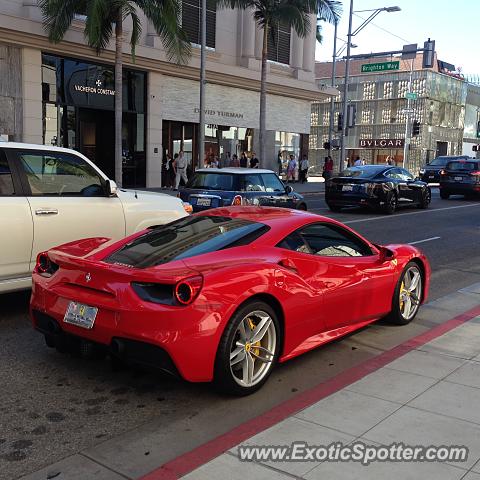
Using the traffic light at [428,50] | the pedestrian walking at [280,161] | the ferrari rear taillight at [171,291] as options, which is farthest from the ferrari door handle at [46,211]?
the pedestrian walking at [280,161]

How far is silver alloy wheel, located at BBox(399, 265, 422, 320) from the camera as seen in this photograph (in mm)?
5914

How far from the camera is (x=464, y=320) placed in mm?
6109

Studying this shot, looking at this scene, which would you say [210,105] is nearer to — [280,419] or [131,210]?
[131,210]

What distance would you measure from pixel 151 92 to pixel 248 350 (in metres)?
23.5

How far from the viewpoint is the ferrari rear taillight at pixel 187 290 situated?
3787 millimetres

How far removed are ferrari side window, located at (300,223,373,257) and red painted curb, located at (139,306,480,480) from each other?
3.08ft

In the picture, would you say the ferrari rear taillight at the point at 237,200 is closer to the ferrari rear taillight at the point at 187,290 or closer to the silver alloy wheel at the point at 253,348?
the silver alloy wheel at the point at 253,348

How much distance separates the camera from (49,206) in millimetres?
6145

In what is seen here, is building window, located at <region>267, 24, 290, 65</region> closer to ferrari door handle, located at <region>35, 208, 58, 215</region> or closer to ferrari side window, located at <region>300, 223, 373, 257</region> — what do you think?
ferrari door handle, located at <region>35, 208, 58, 215</region>

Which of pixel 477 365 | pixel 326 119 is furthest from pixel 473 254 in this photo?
pixel 326 119

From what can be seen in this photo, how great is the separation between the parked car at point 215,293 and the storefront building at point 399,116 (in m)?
54.7

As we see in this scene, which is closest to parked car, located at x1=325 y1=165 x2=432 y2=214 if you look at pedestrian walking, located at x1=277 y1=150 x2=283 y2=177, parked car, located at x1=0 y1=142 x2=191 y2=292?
parked car, located at x1=0 y1=142 x2=191 y2=292

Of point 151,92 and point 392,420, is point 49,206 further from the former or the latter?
point 151,92

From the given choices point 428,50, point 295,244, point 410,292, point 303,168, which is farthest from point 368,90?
point 295,244
